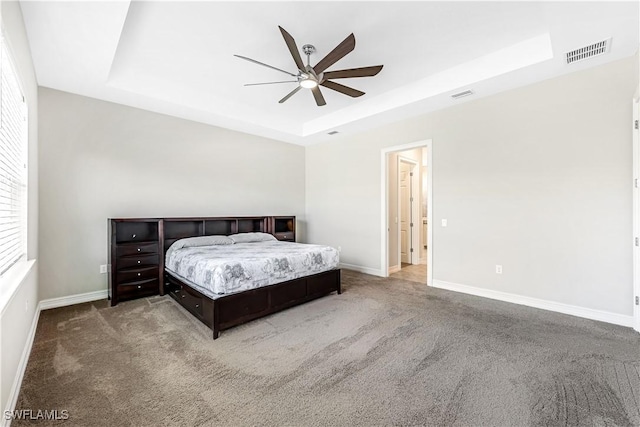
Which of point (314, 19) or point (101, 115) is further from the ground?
point (314, 19)

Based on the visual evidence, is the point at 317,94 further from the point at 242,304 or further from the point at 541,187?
the point at 541,187

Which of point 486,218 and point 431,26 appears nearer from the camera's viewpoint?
point 431,26

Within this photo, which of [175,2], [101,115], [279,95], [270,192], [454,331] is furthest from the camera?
[270,192]

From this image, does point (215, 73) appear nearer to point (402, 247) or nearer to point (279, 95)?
point (279, 95)

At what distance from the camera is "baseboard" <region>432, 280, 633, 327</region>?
9.57 ft

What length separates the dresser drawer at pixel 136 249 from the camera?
3.61 m

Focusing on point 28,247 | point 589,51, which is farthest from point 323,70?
point 28,247

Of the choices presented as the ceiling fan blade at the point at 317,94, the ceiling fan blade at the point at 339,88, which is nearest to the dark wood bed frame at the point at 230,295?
the ceiling fan blade at the point at 317,94

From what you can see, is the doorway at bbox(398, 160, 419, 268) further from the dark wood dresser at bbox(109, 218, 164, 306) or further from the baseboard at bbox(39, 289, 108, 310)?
the baseboard at bbox(39, 289, 108, 310)

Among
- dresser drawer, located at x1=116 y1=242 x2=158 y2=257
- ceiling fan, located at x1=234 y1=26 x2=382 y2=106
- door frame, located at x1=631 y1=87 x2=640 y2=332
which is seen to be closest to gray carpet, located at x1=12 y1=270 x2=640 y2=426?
door frame, located at x1=631 y1=87 x2=640 y2=332

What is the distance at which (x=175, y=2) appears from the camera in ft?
7.88

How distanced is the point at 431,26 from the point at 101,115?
432 centimetres

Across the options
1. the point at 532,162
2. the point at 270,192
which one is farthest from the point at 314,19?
the point at 270,192

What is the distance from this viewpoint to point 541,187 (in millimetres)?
3391
